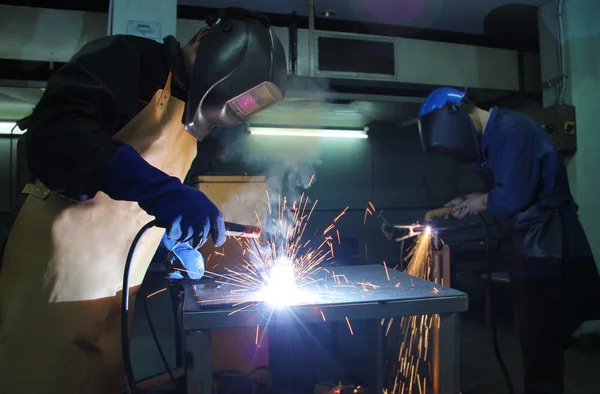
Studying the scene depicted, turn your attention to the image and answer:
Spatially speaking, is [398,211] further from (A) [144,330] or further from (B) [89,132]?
(B) [89,132]

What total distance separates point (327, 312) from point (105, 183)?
64 centimetres

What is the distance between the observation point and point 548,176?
198 centimetres

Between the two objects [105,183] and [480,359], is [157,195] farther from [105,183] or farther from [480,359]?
[480,359]

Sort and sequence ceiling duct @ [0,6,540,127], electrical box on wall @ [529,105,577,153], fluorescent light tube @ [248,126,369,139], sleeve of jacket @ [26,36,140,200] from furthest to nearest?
fluorescent light tube @ [248,126,369,139], electrical box on wall @ [529,105,577,153], ceiling duct @ [0,6,540,127], sleeve of jacket @ [26,36,140,200]

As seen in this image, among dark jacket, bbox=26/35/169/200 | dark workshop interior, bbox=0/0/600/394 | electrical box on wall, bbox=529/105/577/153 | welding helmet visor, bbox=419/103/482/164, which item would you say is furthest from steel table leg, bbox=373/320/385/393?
electrical box on wall, bbox=529/105/577/153

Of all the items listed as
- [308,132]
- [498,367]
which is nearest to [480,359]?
[498,367]

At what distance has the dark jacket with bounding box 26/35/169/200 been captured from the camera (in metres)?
0.85

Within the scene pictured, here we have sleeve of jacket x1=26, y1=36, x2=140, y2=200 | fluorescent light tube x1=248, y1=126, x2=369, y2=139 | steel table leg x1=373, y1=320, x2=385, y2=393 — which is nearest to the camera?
sleeve of jacket x1=26, y1=36, x2=140, y2=200

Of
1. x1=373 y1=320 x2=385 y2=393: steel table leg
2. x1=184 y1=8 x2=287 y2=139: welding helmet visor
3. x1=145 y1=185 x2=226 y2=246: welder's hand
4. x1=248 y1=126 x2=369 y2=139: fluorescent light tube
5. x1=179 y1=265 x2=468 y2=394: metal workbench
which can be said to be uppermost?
x1=248 y1=126 x2=369 y2=139: fluorescent light tube

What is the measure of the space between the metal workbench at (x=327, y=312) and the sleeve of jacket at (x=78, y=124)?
414 millimetres

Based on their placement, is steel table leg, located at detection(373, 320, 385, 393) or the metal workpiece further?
steel table leg, located at detection(373, 320, 385, 393)

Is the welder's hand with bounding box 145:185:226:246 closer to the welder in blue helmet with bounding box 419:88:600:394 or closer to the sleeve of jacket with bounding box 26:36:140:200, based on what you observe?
the sleeve of jacket with bounding box 26:36:140:200

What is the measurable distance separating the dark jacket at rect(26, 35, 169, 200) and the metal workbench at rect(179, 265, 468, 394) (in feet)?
1.37

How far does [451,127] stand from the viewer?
2.18m
